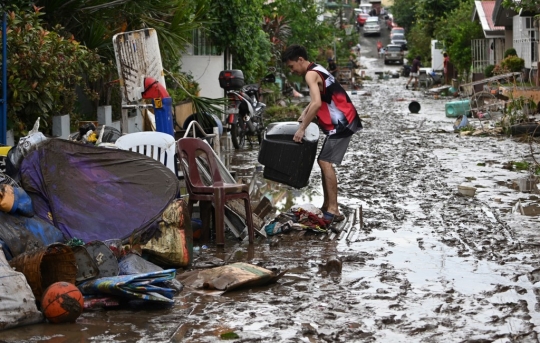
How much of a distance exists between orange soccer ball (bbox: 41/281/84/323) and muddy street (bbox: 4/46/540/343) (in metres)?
0.07

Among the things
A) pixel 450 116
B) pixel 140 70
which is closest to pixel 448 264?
pixel 140 70

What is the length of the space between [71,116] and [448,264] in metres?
6.20

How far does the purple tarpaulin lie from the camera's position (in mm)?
7184

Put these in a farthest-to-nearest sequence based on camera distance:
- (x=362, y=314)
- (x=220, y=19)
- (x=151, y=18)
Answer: (x=220, y=19) < (x=151, y=18) < (x=362, y=314)

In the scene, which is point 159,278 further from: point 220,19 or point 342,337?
point 220,19

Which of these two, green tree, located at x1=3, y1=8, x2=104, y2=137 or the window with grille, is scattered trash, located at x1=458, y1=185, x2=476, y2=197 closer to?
green tree, located at x1=3, y1=8, x2=104, y2=137

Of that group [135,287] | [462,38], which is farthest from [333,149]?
[462,38]

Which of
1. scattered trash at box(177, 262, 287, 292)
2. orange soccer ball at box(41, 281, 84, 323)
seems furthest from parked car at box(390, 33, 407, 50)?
orange soccer ball at box(41, 281, 84, 323)

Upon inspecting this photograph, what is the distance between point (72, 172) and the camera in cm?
746

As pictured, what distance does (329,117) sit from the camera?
31.4 ft

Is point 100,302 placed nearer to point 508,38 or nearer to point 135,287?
point 135,287

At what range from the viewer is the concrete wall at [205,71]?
20750 millimetres

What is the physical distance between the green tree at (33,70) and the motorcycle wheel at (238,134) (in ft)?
19.8

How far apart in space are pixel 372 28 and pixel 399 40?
9.04 metres
